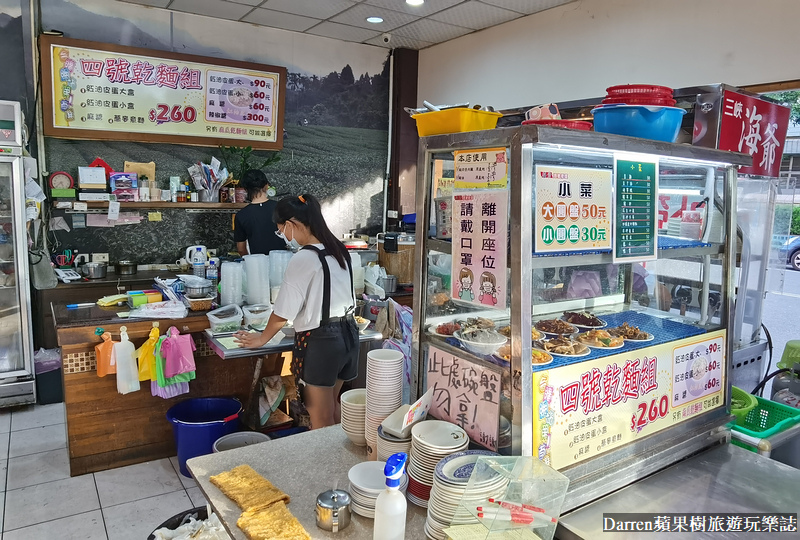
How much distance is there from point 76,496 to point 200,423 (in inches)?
31.4

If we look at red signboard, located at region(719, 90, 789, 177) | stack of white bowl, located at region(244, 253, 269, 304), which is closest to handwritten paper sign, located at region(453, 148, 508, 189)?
red signboard, located at region(719, 90, 789, 177)

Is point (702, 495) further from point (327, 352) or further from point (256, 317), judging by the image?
point (256, 317)

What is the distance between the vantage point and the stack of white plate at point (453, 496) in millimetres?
1352

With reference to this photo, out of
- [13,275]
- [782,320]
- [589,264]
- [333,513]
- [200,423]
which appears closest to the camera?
[333,513]

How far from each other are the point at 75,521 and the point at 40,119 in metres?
3.65

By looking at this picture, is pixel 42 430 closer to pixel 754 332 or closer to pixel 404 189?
pixel 404 189

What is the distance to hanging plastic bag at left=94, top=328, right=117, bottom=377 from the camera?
3.20m

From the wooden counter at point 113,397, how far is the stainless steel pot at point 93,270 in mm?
1314

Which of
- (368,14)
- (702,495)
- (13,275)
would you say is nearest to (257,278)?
(13,275)

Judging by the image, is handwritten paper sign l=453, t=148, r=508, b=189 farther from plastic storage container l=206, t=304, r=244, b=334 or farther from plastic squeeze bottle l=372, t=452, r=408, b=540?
plastic storage container l=206, t=304, r=244, b=334

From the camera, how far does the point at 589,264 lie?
1.88 meters

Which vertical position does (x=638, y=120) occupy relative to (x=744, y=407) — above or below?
above

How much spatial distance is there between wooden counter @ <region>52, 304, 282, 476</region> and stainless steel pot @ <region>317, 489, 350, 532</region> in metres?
2.34

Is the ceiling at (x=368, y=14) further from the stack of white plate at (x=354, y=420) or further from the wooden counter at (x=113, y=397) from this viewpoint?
the stack of white plate at (x=354, y=420)
